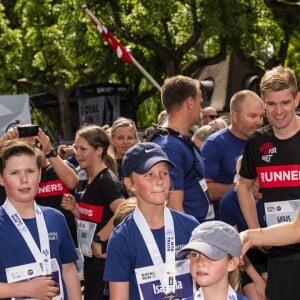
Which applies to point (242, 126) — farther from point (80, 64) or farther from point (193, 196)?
point (80, 64)

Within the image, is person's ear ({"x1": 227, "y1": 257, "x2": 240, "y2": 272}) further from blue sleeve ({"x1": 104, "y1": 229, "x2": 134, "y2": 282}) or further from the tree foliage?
the tree foliage

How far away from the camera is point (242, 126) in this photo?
6.91m

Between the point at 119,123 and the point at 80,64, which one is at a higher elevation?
the point at 80,64

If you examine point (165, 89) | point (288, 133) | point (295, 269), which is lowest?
point (295, 269)

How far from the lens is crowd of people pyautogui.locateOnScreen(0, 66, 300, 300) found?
175 inches

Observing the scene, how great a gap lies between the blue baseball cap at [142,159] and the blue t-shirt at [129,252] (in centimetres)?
26

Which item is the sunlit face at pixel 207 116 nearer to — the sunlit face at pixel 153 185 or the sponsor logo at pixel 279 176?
the sponsor logo at pixel 279 176

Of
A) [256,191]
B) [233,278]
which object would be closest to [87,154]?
[256,191]

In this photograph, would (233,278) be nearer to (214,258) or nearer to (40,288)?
(214,258)

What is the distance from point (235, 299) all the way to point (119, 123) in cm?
447

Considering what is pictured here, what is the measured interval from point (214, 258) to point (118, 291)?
760 mm

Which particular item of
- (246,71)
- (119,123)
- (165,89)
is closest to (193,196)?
(165,89)

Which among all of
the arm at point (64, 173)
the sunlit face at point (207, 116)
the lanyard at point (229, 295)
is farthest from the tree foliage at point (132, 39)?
the lanyard at point (229, 295)

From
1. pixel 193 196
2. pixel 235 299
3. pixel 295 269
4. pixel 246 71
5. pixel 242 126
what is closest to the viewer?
pixel 235 299
